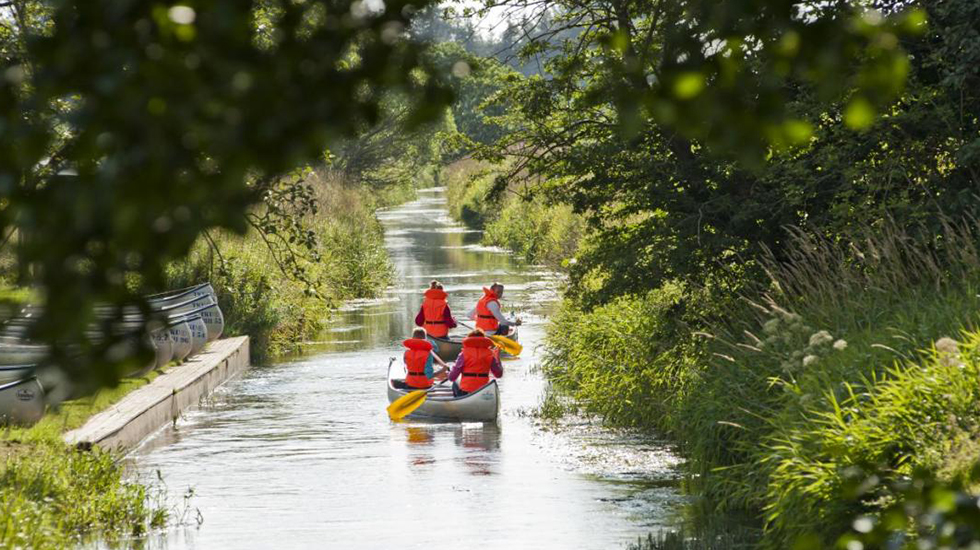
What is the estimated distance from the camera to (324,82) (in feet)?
7.29

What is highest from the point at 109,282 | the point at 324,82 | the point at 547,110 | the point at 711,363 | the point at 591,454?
the point at 547,110

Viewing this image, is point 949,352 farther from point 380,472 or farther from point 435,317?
point 435,317

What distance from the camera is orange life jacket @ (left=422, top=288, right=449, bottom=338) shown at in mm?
20875

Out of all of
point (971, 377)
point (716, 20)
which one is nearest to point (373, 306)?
point (971, 377)

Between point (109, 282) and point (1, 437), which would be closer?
point (109, 282)

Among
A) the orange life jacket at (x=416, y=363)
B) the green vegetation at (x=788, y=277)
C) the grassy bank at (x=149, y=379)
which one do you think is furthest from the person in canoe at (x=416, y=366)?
the green vegetation at (x=788, y=277)

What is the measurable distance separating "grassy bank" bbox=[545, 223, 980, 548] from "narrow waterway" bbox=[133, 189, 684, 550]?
757mm

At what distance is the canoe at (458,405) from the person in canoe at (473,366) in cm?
17

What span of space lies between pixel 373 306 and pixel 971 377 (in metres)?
22.6

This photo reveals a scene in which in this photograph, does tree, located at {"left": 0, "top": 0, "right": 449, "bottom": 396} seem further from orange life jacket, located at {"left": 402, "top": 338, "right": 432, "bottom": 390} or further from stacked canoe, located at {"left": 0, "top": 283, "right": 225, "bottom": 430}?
orange life jacket, located at {"left": 402, "top": 338, "right": 432, "bottom": 390}

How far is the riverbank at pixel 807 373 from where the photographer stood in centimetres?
754

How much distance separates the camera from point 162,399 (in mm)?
15859

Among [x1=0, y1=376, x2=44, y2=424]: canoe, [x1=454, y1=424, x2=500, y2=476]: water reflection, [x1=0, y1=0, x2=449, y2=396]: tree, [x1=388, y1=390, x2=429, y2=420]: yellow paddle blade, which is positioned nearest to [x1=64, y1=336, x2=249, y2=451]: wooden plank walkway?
[x1=0, y1=376, x2=44, y2=424]: canoe

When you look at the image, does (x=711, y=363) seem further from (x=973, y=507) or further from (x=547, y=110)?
(x=973, y=507)
